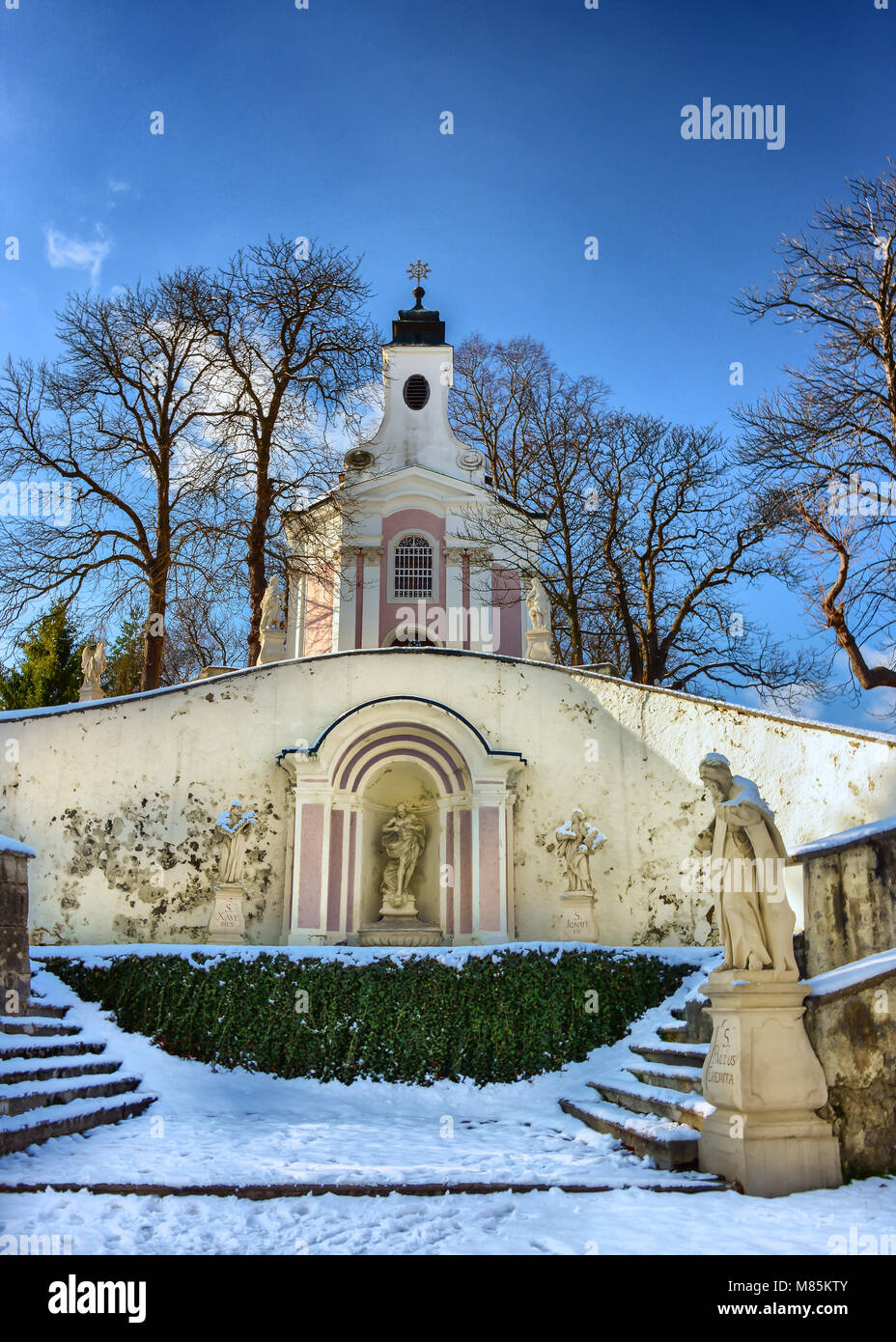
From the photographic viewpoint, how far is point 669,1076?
25.6 ft

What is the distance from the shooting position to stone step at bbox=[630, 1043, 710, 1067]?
8.06 m

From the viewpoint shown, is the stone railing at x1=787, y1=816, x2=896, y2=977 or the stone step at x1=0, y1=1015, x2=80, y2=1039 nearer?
the stone railing at x1=787, y1=816, x2=896, y2=977

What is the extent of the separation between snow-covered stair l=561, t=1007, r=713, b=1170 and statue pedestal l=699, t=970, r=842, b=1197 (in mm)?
204

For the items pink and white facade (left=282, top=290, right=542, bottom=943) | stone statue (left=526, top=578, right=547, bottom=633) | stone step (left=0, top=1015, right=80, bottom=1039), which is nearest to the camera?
stone step (left=0, top=1015, right=80, bottom=1039)

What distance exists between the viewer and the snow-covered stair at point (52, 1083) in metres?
7.12

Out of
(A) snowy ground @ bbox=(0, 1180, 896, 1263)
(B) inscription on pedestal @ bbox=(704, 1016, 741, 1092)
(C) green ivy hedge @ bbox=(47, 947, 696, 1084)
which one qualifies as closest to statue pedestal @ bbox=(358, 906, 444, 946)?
(C) green ivy hedge @ bbox=(47, 947, 696, 1084)

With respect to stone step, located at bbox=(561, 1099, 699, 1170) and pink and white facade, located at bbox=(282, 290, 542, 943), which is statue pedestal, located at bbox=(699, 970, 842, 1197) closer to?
stone step, located at bbox=(561, 1099, 699, 1170)

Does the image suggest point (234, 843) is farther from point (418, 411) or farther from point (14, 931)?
point (418, 411)

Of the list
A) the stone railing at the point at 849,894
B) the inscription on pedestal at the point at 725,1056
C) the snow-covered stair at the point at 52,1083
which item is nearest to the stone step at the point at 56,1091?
the snow-covered stair at the point at 52,1083

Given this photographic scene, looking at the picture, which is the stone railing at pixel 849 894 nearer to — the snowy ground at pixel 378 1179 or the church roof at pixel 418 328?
the snowy ground at pixel 378 1179

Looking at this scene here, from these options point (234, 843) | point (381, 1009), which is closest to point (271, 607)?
point (234, 843)

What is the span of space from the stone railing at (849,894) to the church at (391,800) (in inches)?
140

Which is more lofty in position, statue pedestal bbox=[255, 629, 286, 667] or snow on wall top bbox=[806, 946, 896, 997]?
statue pedestal bbox=[255, 629, 286, 667]
